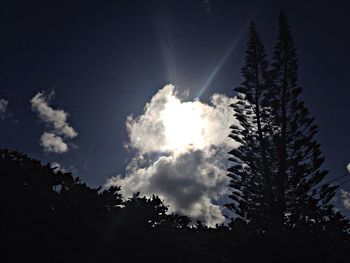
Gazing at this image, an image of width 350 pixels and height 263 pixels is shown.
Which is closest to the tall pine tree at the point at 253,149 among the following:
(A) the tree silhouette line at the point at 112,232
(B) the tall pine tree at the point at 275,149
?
(B) the tall pine tree at the point at 275,149

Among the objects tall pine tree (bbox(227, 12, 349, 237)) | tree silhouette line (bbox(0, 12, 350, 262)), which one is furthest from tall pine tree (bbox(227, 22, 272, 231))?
tree silhouette line (bbox(0, 12, 350, 262))

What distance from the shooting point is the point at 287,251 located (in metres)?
4.09

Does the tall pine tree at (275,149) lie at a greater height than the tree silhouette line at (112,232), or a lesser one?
greater

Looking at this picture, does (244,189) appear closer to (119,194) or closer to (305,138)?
(305,138)

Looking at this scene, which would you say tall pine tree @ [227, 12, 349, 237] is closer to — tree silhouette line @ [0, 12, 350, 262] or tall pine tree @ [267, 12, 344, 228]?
tall pine tree @ [267, 12, 344, 228]

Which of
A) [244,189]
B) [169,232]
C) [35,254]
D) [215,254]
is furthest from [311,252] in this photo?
[244,189]

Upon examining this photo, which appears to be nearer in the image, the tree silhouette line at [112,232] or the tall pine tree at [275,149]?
the tree silhouette line at [112,232]

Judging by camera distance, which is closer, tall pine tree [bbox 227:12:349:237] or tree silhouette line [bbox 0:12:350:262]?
tree silhouette line [bbox 0:12:350:262]

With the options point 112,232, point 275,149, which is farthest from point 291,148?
point 112,232

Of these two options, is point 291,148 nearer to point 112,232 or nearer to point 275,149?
point 275,149

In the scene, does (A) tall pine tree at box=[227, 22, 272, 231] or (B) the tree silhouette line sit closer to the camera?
(B) the tree silhouette line

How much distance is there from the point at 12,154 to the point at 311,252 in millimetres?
3812

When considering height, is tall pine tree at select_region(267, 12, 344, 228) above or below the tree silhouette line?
above

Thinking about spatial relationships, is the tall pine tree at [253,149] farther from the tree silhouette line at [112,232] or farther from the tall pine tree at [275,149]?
the tree silhouette line at [112,232]
